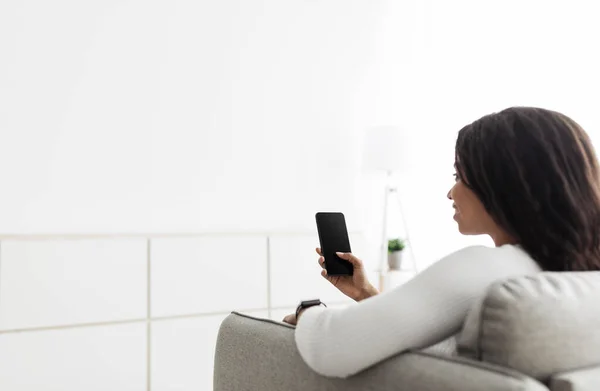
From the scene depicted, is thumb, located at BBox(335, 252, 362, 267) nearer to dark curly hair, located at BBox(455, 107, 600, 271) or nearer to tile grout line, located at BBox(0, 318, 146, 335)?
Result: dark curly hair, located at BBox(455, 107, 600, 271)

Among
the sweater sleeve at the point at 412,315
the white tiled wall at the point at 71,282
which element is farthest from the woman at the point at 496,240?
the white tiled wall at the point at 71,282

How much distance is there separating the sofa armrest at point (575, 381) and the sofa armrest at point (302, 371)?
48 mm

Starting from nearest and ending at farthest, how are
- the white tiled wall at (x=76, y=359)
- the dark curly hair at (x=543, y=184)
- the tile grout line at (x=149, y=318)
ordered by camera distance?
the dark curly hair at (x=543, y=184) → the white tiled wall at (x=76, y=359) → the tile grout line at (x=149, y=318)

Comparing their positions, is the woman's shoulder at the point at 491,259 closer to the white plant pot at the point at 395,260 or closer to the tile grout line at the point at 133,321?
the tile grout line at the point at 133,321

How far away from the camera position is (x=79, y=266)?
286cm

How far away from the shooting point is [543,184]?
1.19 m

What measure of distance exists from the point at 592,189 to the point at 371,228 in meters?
2.56

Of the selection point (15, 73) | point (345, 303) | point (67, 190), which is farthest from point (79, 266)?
point (345, 303)

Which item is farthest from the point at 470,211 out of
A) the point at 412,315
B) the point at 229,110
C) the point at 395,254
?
the point at 395,254

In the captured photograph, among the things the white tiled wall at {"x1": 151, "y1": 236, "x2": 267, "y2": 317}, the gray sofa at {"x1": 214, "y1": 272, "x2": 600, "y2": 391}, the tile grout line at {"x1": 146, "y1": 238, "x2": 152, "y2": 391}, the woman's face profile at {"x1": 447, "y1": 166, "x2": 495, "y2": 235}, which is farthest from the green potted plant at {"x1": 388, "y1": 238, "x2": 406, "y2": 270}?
the gray sofa at {"x1": 214, "y1": 272, "x2": 600, "y2": 391}

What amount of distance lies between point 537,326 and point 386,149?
2.56 meters

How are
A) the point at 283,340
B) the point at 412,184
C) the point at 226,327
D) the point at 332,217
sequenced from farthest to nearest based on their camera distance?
the point at 412,184, the point at 332,217, the point at 226,327, the point at 283,340

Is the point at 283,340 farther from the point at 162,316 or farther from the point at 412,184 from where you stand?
the point at 412,184

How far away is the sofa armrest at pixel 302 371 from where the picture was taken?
3.17 ft
